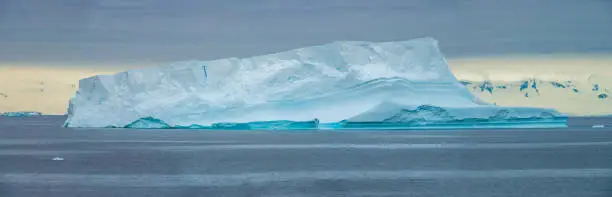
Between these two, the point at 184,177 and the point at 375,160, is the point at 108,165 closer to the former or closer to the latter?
the point at 184,177

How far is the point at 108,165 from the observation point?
17078 mm

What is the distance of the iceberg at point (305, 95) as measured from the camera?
30.4 meters

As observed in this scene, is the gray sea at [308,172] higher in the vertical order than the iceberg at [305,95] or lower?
lower

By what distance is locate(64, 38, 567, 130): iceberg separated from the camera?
99.6ft

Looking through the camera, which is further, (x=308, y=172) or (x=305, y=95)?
(x=305, y=95)

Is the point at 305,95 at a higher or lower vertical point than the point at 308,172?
higher

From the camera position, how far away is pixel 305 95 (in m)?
32.0

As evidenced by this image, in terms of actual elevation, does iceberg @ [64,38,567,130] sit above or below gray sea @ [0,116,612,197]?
above

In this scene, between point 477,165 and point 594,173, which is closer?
point 594,173

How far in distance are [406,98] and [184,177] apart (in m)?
18.8

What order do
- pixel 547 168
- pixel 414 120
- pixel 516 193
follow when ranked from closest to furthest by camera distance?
pixel 516 193 → pixel 547 168 → pixel 414 120

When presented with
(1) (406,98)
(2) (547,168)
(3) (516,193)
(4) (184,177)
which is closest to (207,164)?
(4) (184,177)

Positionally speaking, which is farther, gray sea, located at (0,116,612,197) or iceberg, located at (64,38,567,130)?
iceberg, located at (64,38,567,130)

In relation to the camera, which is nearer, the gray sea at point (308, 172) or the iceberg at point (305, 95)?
the gray sea at point (308, 172)
